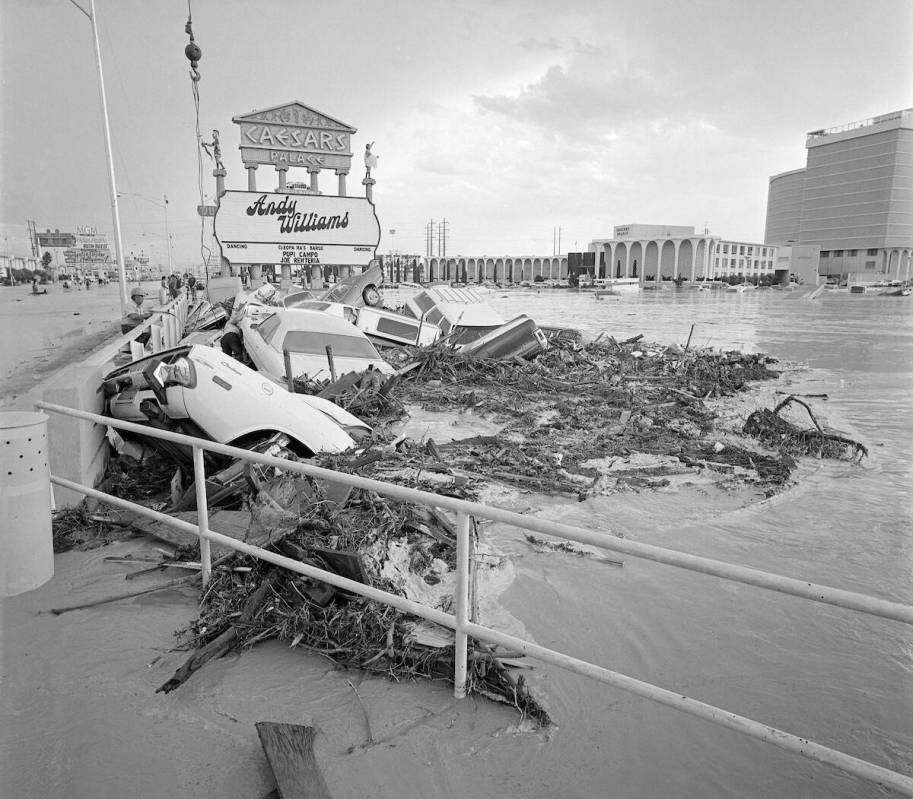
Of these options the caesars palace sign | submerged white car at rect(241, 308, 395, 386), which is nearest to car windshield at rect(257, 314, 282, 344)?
submerged white car at rect(241, 308, 395, 386)

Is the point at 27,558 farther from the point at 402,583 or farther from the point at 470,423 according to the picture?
the point at 470,423

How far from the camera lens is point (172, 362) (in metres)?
6.76

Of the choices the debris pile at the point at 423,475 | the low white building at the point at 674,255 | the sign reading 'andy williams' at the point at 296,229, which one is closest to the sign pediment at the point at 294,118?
the sign reading 'andy williams' at the point at 296,229

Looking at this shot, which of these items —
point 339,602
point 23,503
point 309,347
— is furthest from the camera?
point 309,347

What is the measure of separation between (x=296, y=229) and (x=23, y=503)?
81.8ft

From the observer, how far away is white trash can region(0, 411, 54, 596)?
419cm

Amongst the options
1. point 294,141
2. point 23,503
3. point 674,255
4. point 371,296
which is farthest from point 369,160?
point 674,255

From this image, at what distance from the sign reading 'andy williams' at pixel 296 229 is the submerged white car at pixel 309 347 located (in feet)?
52.1

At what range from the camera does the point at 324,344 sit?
1235cm

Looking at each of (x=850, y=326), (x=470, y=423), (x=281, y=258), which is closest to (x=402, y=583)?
(x=470, y=423)

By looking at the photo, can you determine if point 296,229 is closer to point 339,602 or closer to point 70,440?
point 70,440

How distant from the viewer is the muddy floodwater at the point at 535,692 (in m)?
2.87

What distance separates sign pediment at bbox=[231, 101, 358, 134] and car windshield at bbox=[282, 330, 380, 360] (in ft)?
65.2

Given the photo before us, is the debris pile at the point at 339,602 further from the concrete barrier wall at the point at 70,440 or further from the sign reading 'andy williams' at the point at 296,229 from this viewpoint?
the sign reading 'andy williams' at the point at 296,229
